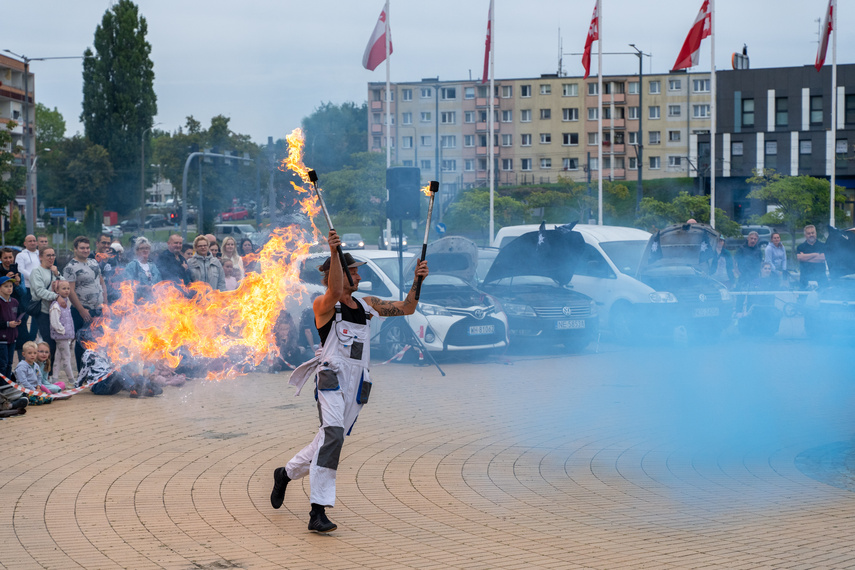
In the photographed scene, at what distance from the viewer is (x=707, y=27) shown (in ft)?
89.5

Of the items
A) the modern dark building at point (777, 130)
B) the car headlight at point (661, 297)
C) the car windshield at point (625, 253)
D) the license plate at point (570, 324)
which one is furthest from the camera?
the modern dark building at point (777, 130)

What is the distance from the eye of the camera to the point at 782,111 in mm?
48812

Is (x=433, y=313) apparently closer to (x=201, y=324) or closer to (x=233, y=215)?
(x=201, y=324)

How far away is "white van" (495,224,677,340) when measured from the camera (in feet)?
54.7

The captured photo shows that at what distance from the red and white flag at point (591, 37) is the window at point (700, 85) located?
66458mm

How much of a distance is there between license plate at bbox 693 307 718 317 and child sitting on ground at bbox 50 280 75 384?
10.3 metres

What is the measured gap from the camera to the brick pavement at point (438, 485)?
5.66 meters

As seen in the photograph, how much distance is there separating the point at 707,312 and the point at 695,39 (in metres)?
13.3

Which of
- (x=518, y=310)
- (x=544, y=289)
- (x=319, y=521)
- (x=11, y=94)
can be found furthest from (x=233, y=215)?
(x=319, y=521)

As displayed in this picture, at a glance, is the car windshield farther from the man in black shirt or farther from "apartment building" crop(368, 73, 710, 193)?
"apartment building" crop(368, 73, 710, 193)

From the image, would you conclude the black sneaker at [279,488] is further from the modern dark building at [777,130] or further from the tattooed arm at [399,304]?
the modern dark building at [777,130]

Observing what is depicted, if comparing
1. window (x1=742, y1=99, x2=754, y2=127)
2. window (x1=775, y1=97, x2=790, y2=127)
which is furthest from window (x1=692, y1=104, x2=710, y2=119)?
window (x1=775, y1=97, x2=790, y2=127)

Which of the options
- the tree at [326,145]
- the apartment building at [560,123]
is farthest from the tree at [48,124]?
the tree at [326,145]

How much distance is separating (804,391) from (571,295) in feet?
17.2
